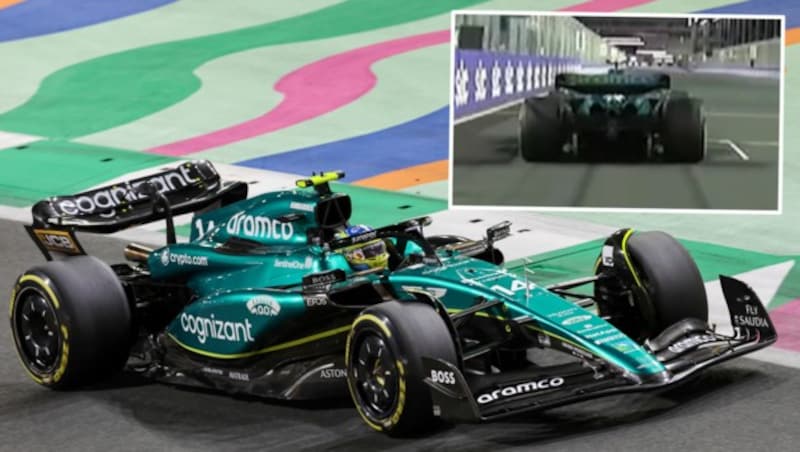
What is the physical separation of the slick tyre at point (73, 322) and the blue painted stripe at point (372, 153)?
5948 mm

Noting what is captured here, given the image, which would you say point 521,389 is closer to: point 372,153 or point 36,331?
point 36,331

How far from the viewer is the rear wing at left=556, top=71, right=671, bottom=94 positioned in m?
14.1

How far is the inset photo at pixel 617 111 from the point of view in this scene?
1424cm

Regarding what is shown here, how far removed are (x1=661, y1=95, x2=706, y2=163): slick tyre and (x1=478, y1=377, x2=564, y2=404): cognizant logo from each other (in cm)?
515

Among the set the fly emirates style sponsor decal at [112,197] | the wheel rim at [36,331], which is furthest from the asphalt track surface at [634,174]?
the wheel rim at [36,331]

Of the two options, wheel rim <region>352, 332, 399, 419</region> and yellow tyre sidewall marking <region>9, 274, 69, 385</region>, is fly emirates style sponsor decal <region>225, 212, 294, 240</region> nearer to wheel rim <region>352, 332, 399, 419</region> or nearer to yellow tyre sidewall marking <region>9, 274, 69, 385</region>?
yellow tyre sidewall marking <region>9, 274, 69, 385</region>

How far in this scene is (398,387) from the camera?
9625 millimetres

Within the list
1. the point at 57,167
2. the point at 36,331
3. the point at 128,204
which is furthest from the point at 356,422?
the point at 57,167

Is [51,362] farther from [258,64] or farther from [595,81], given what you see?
[258,64]

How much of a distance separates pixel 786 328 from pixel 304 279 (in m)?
3.58

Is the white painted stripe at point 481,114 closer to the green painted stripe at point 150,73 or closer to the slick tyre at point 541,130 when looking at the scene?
the slick tyre at point 541,130

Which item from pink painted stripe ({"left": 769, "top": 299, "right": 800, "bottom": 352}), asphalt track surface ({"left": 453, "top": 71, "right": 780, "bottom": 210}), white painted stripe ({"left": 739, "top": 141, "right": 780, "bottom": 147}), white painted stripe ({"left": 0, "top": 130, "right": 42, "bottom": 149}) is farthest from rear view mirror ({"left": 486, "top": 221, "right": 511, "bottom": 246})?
white painted stripe ({"left": 0, "top": 130, "right": 42, "bottom": 149})

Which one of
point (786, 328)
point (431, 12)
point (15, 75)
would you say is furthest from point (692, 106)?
point (15, 75)

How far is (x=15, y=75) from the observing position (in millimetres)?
20734
